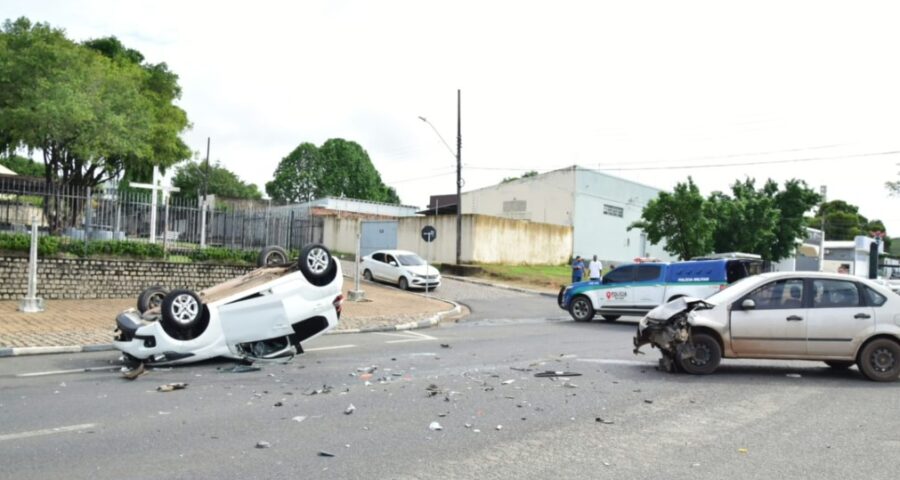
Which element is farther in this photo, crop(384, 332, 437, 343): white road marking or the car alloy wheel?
crop(384, 332, 437, 343): white road marking

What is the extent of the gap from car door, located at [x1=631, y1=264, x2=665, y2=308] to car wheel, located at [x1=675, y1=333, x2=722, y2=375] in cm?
944

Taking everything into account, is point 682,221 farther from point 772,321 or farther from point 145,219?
point 772,321

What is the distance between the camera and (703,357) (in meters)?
9.55

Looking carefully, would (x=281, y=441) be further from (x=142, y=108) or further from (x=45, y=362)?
(x=142, y=108)

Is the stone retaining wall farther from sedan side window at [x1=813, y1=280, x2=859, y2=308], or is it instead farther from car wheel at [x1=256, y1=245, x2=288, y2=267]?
sedan side window at [x1=813, y1=280, x2=859, y2=308]

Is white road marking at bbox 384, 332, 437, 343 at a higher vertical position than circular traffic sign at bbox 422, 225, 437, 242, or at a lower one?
lower

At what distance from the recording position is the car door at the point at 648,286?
1883cm

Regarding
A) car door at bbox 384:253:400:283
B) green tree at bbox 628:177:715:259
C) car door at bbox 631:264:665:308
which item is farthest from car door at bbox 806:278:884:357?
green tree at bbox 628:177:715:259

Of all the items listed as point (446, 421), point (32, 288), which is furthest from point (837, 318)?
point (32, 288)

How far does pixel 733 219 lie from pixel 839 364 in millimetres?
30511

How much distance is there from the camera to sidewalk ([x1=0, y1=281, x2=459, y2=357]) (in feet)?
39.1

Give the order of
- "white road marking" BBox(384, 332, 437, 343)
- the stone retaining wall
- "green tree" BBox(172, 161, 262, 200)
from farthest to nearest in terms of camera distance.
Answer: "green tree" BBox(172, 161, 262, 200) < the stone retaining wall < "white road marking" BBox(384, 332, 437, 343)

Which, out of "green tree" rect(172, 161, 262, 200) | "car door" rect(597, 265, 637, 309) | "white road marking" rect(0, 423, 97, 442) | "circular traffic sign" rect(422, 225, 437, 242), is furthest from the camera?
"green tree" rect(172, 161, 262, 200)

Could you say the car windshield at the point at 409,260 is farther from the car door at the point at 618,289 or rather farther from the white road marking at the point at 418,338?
the white road marking at the point at 418,338
